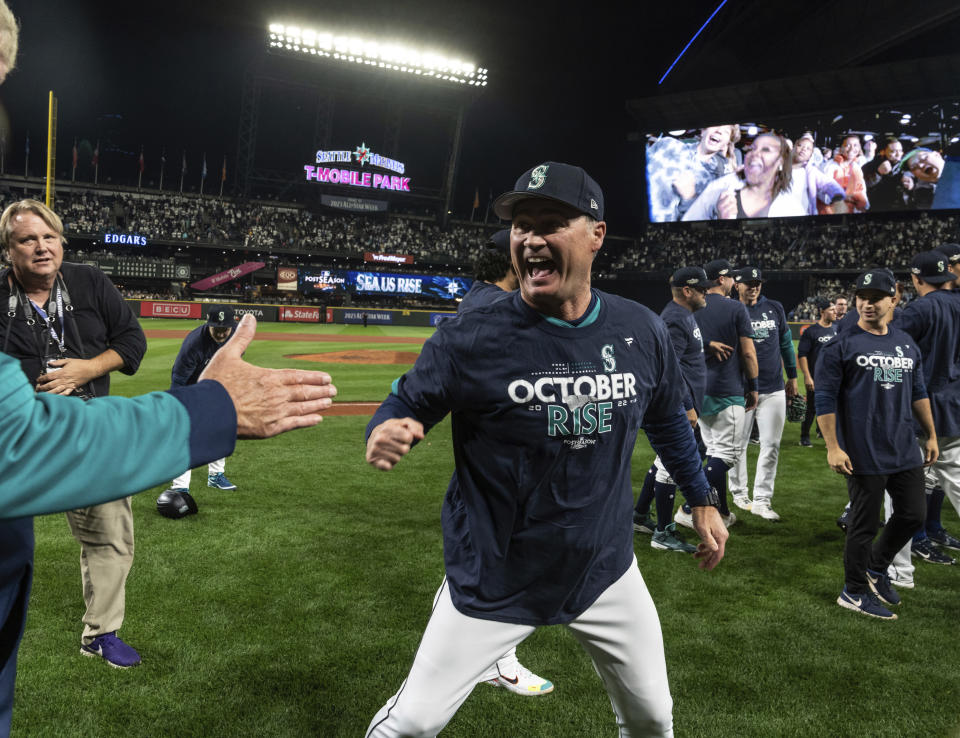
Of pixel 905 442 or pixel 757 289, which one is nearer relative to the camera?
pixel 905 442

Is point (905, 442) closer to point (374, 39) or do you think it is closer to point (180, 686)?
point (180, 686)

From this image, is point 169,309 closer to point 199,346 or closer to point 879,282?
point 199,346

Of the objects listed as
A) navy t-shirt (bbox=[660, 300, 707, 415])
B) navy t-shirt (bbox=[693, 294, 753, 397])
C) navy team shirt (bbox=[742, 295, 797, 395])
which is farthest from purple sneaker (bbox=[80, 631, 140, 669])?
navy team shirt (bbox=[742, 295, 797, 395])

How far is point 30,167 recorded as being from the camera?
53719 mm

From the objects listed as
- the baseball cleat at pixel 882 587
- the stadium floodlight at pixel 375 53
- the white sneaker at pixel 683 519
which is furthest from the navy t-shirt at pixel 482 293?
the stadium floodlight at pixel 375 53

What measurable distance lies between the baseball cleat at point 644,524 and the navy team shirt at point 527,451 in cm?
423

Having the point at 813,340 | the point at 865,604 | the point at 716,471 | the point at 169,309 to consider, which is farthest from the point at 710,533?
the point at 169,309

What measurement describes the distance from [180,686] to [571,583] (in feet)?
8.83

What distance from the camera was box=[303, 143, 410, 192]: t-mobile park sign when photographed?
165 feet

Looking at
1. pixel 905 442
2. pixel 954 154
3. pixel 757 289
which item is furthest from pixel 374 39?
pixel 905 442

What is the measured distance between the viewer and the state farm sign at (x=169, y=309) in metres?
34.7

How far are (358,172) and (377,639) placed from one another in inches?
2026

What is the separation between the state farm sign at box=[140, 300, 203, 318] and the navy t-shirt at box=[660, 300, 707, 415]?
1358 inches

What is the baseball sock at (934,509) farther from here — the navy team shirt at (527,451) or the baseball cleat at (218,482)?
the baseball cleat at (218,482)
